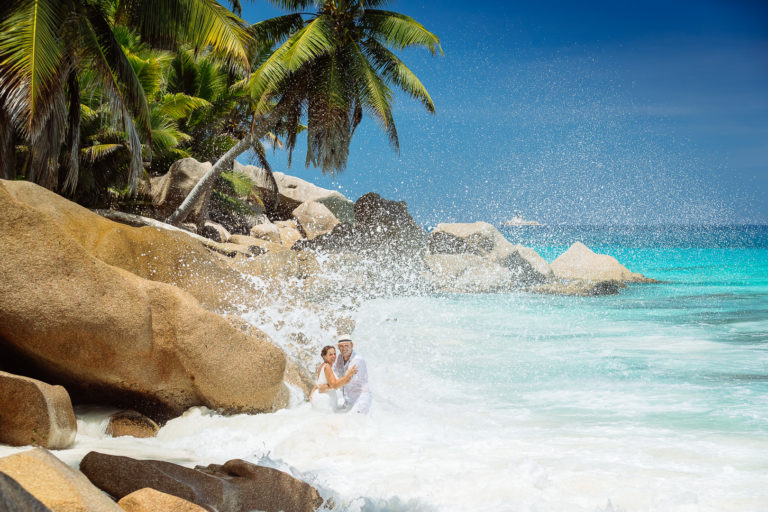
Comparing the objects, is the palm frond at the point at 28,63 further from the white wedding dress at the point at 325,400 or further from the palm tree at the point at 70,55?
the white wedding dress at the point at 325,400

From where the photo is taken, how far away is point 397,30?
19.0 metres

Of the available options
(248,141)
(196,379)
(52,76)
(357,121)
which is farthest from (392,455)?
(357,121)

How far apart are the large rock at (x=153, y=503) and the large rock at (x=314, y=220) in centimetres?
2070

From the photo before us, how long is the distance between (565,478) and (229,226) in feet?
76.6

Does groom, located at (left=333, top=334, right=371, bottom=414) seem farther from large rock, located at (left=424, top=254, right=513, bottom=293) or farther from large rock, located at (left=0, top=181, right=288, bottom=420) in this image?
large rock, located at (left=424, top=254, right=513, bottom=293)

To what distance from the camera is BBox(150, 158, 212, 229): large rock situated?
840 inches

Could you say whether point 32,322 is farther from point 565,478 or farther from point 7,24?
point 7,24

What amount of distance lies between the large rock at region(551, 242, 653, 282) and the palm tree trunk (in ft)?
39.4

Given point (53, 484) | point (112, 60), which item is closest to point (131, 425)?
point (53, 484)

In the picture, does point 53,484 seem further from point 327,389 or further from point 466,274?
point 466,274

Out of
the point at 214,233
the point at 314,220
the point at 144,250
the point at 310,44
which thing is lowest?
the point at 144,250

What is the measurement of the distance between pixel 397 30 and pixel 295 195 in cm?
1217

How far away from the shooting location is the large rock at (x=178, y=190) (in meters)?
21.3

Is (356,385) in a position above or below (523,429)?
above
